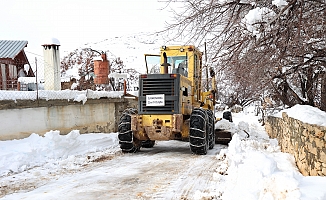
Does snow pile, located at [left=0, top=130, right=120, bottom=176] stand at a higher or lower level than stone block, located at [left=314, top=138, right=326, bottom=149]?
lower

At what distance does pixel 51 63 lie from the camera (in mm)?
11312

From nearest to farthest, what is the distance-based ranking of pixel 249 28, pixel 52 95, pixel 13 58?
1. pixel 249 28
2. pixel 52 95
3. pixel 13 58

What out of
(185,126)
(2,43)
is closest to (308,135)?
(185,126)

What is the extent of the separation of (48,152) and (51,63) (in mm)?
3971

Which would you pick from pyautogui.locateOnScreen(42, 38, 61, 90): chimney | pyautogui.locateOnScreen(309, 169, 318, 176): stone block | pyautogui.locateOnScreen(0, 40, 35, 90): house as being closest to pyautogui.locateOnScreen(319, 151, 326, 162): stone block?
pyautogui.locateOnScreen(309, 169, 318, 176): stone block

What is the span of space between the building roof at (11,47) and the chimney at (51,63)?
11.3 meters

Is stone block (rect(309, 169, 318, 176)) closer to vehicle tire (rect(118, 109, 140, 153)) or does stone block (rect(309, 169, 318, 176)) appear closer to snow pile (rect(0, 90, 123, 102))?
vehicle tire (rect(118, 109, 140, 153))

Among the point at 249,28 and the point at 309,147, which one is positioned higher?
the point at 249,28

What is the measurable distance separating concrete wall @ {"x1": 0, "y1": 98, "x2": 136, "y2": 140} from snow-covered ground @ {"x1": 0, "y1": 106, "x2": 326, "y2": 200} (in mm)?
464

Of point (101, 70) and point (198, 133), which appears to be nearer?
point (198, 133)

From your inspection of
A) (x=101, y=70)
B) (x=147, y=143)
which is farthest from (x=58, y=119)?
(x=101, y=70)

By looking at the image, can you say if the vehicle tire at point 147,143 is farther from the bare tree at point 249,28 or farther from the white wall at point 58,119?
the bare tree at point 249,28

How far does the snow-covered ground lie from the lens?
344 centimetres

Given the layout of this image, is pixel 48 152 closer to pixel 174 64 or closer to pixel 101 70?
pixel 174 64
